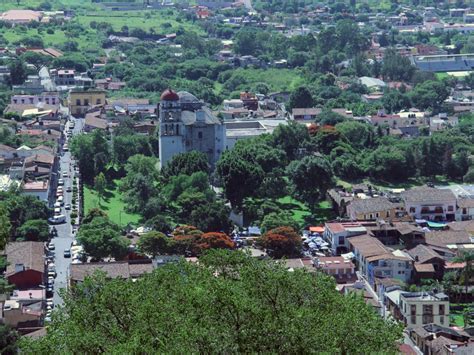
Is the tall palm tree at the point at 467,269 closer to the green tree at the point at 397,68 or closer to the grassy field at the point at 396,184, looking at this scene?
the grassy field at the point at 396,184

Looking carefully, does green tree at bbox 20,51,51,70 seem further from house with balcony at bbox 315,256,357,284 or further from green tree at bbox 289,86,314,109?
house with balcony at bbox 315,256,357,284

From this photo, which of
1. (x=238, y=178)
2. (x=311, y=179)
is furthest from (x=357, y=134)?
(x=238, y=178)

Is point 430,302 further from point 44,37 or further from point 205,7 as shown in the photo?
point 205,7

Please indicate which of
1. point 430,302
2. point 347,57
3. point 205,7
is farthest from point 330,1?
point 430,302

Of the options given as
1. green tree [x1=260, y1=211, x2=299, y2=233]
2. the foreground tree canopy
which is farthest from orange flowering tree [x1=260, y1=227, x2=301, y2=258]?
the foreground tree canopy

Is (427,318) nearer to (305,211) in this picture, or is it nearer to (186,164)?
(305,211)
